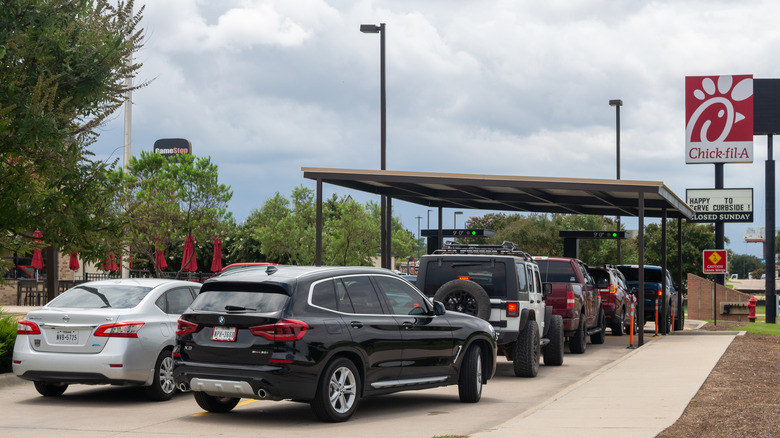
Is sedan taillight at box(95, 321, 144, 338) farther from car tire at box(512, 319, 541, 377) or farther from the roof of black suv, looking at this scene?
car tire at box(512, 319, 541, 377)

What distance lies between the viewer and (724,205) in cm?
4059

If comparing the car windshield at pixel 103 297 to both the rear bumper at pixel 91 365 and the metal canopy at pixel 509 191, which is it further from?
the metal canopy at pixel 509 191

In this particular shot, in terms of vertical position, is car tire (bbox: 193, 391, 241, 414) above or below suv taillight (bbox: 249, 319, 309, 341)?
below

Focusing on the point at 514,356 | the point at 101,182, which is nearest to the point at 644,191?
the point at 514,356

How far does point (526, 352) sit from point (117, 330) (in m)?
6.78

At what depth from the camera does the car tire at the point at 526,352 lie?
50.6 feet

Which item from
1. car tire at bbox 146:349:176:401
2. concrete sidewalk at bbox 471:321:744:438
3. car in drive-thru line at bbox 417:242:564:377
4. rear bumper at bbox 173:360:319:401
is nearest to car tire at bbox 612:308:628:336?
concrete sidewalk at bbox 471:321:744:438

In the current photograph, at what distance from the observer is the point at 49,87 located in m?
14.3

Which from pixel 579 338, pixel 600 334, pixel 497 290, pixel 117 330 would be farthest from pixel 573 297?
pixel 117 330

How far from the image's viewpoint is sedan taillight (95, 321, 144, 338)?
11.6m

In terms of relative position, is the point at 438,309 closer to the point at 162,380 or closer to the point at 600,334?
the point at 162,380

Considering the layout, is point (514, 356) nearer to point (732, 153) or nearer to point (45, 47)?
point (45, 47)

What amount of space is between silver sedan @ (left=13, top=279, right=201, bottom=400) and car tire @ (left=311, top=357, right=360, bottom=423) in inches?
110

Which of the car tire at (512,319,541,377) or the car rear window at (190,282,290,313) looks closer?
the car rear window at (190,282,290,313)
